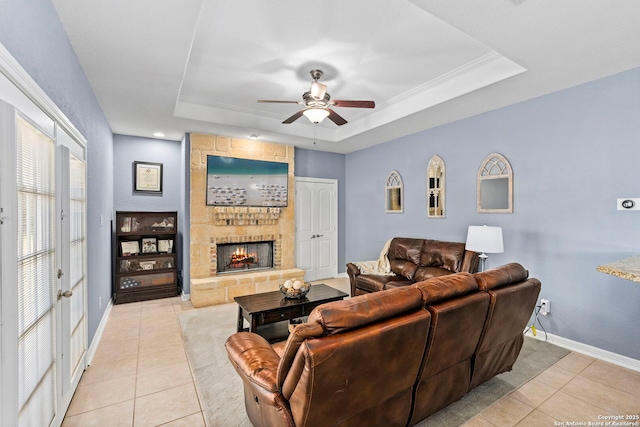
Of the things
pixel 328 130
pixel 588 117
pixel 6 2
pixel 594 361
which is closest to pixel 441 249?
pixel 594 361

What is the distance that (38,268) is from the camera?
1643 millimetres

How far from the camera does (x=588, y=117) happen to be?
121 inches

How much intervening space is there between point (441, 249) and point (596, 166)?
1838mm

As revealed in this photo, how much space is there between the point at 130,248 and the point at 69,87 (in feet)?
10.2

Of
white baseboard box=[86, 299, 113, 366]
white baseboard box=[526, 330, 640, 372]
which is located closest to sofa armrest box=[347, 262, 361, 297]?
white baseboard box=[526, 330, 640, 372]

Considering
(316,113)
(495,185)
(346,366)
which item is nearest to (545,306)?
(495,185)

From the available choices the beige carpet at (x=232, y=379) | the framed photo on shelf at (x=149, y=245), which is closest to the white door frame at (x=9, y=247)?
the beige carpet at (x=232, y=379)

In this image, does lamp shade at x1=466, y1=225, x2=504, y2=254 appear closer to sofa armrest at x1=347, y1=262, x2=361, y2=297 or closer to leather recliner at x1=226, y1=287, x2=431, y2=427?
sofa armrest at x1=347, y1=262, x2=361, y2=297

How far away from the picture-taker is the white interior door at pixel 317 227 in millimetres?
6035

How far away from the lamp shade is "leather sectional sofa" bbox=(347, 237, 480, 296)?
44cm

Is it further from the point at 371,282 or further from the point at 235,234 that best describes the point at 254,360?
the point at 235,234

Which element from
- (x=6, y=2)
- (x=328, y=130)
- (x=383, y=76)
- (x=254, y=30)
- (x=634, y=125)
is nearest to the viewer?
(x=6, y=2)

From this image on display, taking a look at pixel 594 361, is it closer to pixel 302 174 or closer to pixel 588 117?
pixel 588 117

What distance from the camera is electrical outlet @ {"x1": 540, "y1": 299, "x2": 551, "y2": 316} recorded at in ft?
11.0
